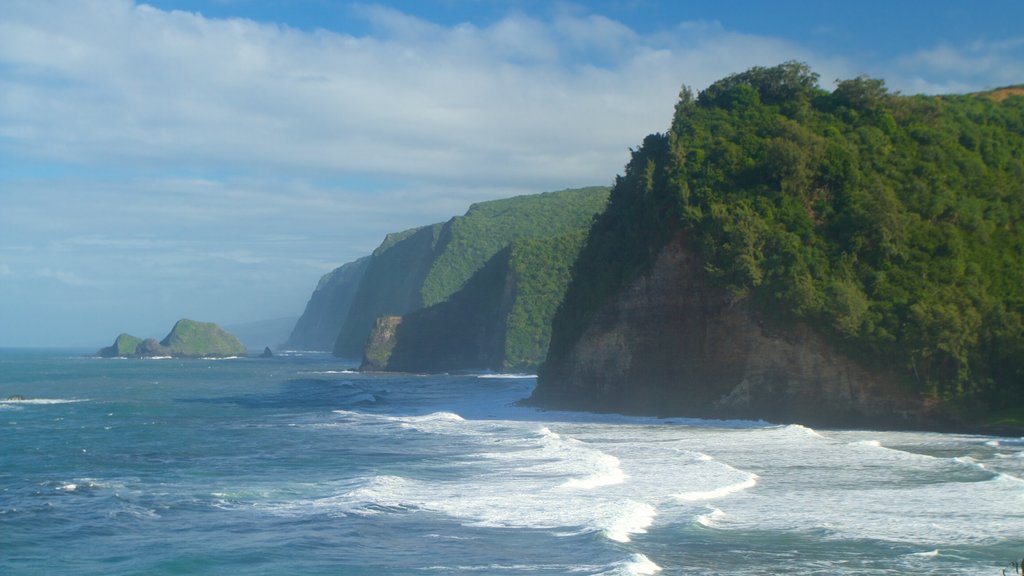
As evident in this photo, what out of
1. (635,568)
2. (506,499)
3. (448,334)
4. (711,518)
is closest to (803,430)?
(506,499)

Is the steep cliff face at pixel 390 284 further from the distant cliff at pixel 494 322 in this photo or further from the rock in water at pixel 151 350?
the distant cliff at pixel 494 322

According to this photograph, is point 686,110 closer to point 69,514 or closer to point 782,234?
point 782,234

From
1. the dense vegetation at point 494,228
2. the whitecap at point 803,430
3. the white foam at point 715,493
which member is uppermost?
the dense vegetation at point 494,228

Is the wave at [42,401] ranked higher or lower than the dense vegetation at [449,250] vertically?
lower

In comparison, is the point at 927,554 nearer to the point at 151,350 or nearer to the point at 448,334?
the point at 448,334

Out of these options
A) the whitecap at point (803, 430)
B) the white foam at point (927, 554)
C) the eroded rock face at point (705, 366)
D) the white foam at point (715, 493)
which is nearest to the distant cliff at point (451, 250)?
the eroded rock face at point (705, 366)

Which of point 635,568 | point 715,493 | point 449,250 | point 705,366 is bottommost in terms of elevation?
point 635,568
